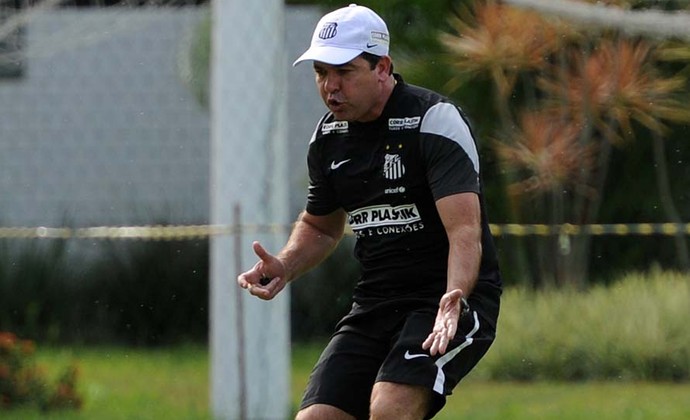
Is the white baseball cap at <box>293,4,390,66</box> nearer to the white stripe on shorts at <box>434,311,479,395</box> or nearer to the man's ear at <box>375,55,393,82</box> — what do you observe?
the man's ear at <box>375,55,393,82</box>

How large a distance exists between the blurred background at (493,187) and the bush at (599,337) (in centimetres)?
2

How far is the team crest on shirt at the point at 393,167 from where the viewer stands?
19.0ft

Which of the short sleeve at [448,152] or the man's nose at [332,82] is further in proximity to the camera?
the man's nose at [332,82]

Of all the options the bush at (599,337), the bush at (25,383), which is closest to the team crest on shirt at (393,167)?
the bush at (25,383)

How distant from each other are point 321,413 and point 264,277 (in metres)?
0.56

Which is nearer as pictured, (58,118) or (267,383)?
(267,383)

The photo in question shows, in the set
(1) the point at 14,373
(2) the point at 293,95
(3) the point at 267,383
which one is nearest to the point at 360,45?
(3) the point at 267,383

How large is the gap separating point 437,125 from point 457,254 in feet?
1.70

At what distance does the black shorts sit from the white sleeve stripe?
554 mm

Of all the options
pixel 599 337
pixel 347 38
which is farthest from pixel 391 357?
pixel 599 337

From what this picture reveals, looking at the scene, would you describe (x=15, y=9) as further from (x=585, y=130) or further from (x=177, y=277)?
(x=585, y=130)

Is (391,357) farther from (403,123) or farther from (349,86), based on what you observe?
(349,86)

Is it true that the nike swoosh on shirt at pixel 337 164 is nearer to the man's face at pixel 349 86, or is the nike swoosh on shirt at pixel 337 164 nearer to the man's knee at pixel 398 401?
the man's face at pixel 349 86

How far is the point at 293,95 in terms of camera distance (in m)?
17.0
